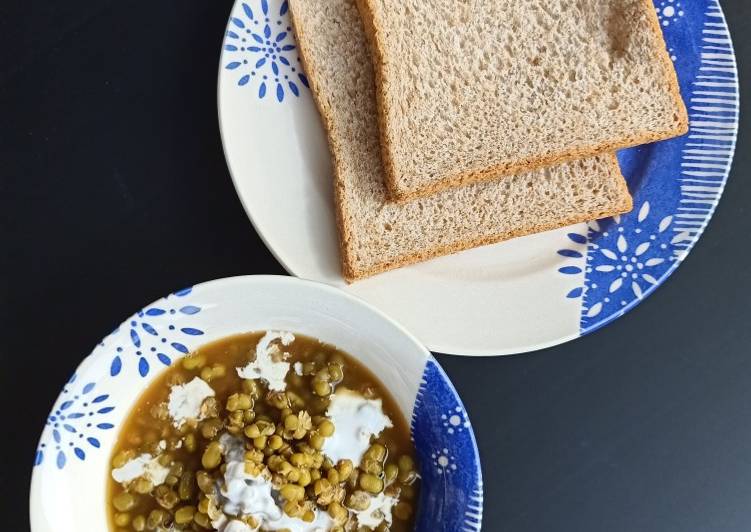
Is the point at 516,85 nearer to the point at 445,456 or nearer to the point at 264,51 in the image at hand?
the point at 264,51

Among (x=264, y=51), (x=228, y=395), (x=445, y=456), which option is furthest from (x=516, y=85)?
(x=228, y=395)

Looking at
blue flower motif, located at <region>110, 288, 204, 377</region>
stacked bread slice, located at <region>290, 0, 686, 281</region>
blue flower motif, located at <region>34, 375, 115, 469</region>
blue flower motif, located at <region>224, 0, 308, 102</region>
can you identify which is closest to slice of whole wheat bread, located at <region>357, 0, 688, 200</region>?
stacked bread slice, located at <region>290, 0, 686, 281</region>

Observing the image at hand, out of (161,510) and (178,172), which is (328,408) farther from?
(178,172)

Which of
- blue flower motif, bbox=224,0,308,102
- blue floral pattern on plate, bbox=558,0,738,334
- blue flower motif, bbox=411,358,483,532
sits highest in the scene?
blue flower motif, bbox=224,0,308,102

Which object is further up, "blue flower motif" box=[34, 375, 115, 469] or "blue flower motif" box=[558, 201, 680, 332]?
"blue flower motif" box=[558, 201, 680, 332]

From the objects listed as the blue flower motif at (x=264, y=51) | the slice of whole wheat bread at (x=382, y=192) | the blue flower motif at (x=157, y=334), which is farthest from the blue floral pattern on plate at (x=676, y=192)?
the blue flower motif at (x=157, y=334)

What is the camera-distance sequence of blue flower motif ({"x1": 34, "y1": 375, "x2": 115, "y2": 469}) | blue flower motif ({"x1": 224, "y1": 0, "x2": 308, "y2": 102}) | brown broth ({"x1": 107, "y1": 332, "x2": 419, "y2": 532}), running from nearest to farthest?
blue flower motif ({"x1": 34, "y1": 375, "x2": 115, "y2": 469}) < brown broth ({"x1": 107, "y1": 332, "x2": 419, "y2": 532}) < blue flower motif ({"x1": 224, "y1": 0, "x2": 308, "y2": 102})

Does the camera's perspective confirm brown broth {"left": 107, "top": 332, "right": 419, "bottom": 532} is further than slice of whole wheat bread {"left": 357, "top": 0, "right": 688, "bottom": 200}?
No

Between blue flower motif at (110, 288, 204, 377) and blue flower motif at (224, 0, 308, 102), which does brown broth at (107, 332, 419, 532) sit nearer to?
blue flower motif at (110, 288, 204, 377)
